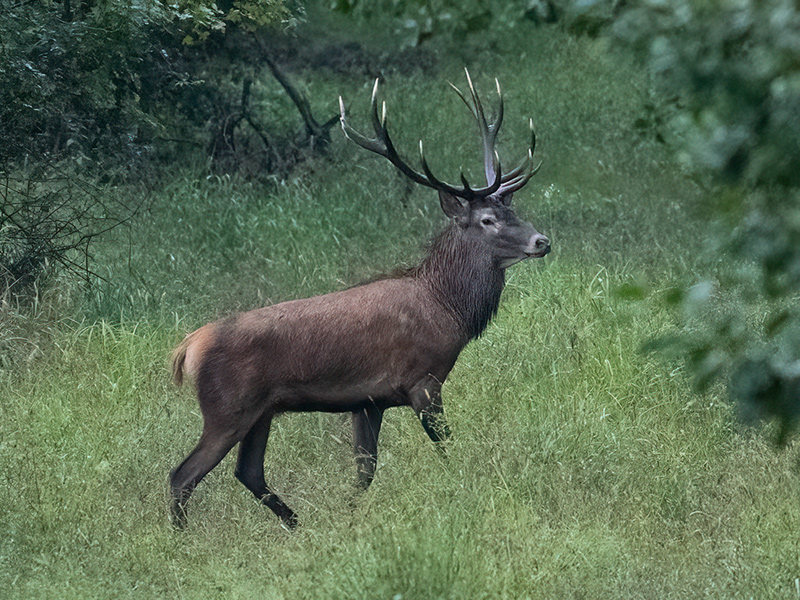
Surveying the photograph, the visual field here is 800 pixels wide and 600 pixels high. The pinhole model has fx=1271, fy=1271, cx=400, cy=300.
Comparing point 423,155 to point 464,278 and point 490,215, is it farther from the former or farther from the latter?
point 464,278

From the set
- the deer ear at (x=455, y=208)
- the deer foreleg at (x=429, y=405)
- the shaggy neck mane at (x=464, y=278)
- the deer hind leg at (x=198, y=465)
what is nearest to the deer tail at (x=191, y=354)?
the deer hind leg at (x=198, y=465)

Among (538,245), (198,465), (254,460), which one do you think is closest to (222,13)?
(538,245)

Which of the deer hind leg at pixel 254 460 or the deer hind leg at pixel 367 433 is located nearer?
the deer hind leg at pixel 254 460

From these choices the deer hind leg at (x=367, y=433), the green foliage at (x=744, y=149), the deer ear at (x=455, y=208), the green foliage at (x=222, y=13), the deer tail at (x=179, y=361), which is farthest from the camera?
the green foliage at (x=222, y=13)

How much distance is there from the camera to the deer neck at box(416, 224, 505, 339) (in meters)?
6.61

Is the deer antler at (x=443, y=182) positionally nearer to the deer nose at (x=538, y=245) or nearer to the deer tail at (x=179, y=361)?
the deer nose at (x=538, y=245)

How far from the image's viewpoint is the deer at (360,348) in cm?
608

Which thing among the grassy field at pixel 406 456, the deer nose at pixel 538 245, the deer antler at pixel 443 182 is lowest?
the grassy field at pixel 406 456

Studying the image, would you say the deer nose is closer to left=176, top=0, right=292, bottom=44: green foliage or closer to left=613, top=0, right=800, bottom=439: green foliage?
left=176, top=0, right=292, bottom=44: green foliage

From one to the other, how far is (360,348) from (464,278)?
0.78 m

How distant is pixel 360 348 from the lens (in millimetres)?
6238

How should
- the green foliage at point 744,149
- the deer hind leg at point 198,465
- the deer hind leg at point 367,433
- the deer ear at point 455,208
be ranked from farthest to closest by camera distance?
the deer ear at point 455,208
the deer hind leg at point 367,433
the deer hind leg at point 198,465
the green foliage at point 744,149

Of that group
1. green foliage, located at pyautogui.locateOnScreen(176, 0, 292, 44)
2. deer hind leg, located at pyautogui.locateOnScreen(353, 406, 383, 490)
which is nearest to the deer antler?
deer hind leg, located at pyautogui.locateOnScreen(353, 406, 383, 490)

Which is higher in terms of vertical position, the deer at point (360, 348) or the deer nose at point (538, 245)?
the deer nose at point (538, 245)
